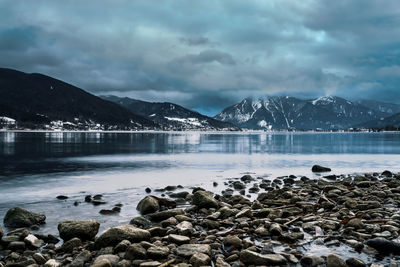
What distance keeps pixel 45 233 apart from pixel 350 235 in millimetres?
15785

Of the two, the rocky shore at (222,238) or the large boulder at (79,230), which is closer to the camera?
the rocky shore at (222,238)

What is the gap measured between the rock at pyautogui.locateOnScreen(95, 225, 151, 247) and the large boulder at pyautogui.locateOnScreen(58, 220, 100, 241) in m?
1.63

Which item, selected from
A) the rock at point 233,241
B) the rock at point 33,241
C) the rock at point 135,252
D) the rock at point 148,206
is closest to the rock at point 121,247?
the rock at point 135,252

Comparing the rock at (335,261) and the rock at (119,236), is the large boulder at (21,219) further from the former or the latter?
the rock at (335,261)

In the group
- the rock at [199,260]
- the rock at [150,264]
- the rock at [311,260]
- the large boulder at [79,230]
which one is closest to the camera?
the rock at [150,264]

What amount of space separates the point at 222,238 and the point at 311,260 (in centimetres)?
441

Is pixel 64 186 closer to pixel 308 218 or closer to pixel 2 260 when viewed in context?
pixel 2 260

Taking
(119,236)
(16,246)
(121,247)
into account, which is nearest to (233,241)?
→ (121,247)

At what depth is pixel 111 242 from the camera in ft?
47.8

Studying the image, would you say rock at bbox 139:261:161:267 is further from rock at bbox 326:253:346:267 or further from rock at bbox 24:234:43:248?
rock at bbox 326:253:346:267

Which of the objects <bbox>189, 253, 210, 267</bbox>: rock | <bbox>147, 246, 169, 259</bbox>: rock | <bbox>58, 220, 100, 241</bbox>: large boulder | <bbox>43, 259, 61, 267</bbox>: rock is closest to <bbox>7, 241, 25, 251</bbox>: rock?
<bbox>58, 220, 100, 241</bbox>: large boulder

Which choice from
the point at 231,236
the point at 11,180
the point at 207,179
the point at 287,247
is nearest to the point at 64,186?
the point at 11,180

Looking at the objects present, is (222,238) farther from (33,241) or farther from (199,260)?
(33,241)

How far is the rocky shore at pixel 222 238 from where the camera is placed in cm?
1276
